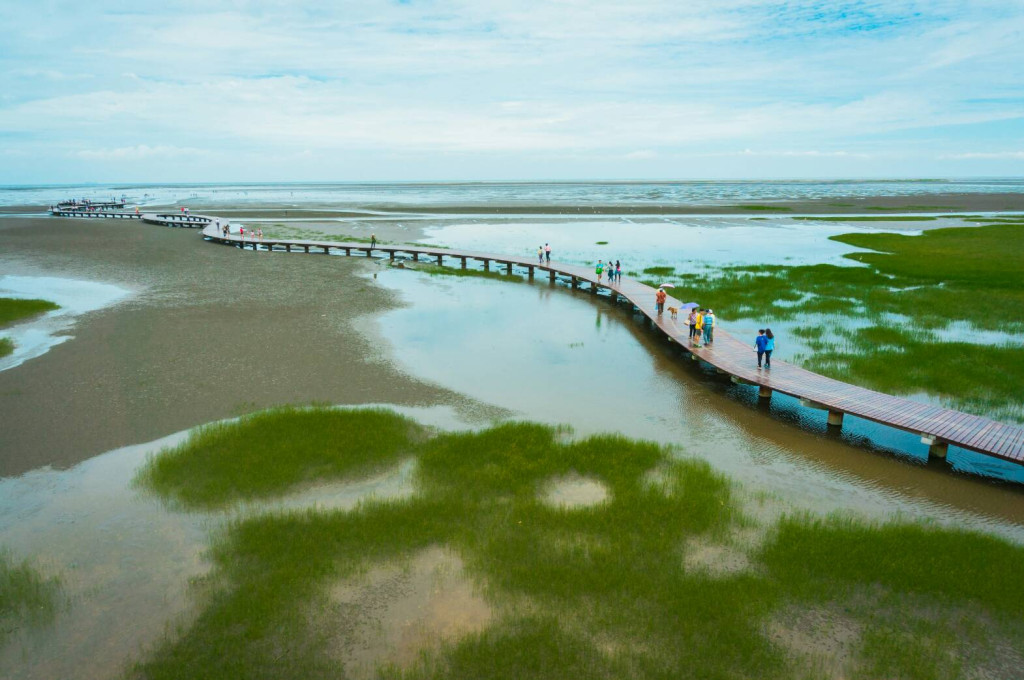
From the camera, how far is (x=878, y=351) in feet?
75.2

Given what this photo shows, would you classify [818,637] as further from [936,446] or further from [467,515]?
[936,446]

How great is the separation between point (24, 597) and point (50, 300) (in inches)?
1077

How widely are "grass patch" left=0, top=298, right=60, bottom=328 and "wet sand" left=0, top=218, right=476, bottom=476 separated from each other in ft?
8.47

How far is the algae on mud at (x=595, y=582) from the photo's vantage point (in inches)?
343

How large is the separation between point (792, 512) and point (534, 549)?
5355 millimetres

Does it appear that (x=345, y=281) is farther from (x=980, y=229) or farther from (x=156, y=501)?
(x=980, y=229)

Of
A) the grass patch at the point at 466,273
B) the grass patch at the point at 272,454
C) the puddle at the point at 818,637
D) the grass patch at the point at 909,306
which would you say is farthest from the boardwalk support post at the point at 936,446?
the grass patch at the point at 466,273

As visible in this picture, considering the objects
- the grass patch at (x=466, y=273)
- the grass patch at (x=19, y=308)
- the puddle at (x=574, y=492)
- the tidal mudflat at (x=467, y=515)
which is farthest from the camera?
the grass patch at (x=466, y=273)

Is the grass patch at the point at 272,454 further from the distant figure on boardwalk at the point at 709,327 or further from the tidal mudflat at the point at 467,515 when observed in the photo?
the distant figure on boardwalk at the point at 709,327

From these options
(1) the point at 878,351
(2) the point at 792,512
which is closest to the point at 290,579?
(2) the point at 792,512

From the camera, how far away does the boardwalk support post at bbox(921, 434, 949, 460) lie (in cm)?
1455

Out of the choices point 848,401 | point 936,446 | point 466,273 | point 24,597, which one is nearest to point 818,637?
point 936,446

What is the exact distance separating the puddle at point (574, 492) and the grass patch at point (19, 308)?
25334mm

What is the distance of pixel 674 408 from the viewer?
18609 millimetres
